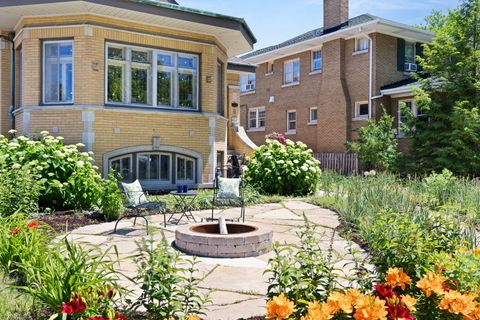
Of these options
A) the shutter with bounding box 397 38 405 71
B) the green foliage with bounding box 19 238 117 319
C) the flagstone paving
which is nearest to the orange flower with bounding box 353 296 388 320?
the flagstone paving

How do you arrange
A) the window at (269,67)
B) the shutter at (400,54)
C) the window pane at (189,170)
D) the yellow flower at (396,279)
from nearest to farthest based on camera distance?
the yellow flower at (396,279) < the window pane at (189,170) < the shutter at (400,54) < the window at (269,67)

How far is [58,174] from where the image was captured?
9.11 meters

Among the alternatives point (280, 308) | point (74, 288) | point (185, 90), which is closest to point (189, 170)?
point (185, 90)

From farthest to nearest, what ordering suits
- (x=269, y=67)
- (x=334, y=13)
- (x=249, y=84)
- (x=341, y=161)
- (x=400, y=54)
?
(x=249, y=84), (x=269, y=67), (x=334, y=13), (x=400, y=54), (x=341, y=161)

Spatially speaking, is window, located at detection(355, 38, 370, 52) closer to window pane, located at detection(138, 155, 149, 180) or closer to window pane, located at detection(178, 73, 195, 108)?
window pane, located at detection(178, 73, 195, 108)

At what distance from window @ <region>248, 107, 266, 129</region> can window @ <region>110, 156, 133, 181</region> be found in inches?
650

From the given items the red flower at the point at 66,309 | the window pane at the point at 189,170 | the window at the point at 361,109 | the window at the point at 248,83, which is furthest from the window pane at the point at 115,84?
the window at the point at 248,83

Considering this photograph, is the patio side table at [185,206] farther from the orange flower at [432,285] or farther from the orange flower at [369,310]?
the orange flower at [369,310]

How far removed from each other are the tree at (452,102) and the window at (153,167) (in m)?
9.81

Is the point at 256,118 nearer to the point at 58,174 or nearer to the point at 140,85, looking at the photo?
the point at 140,85

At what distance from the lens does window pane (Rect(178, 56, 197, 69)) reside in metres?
13.0

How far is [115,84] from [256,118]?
17.5m

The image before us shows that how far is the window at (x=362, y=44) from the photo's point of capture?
2166cm

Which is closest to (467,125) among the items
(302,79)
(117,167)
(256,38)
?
(256,38)
